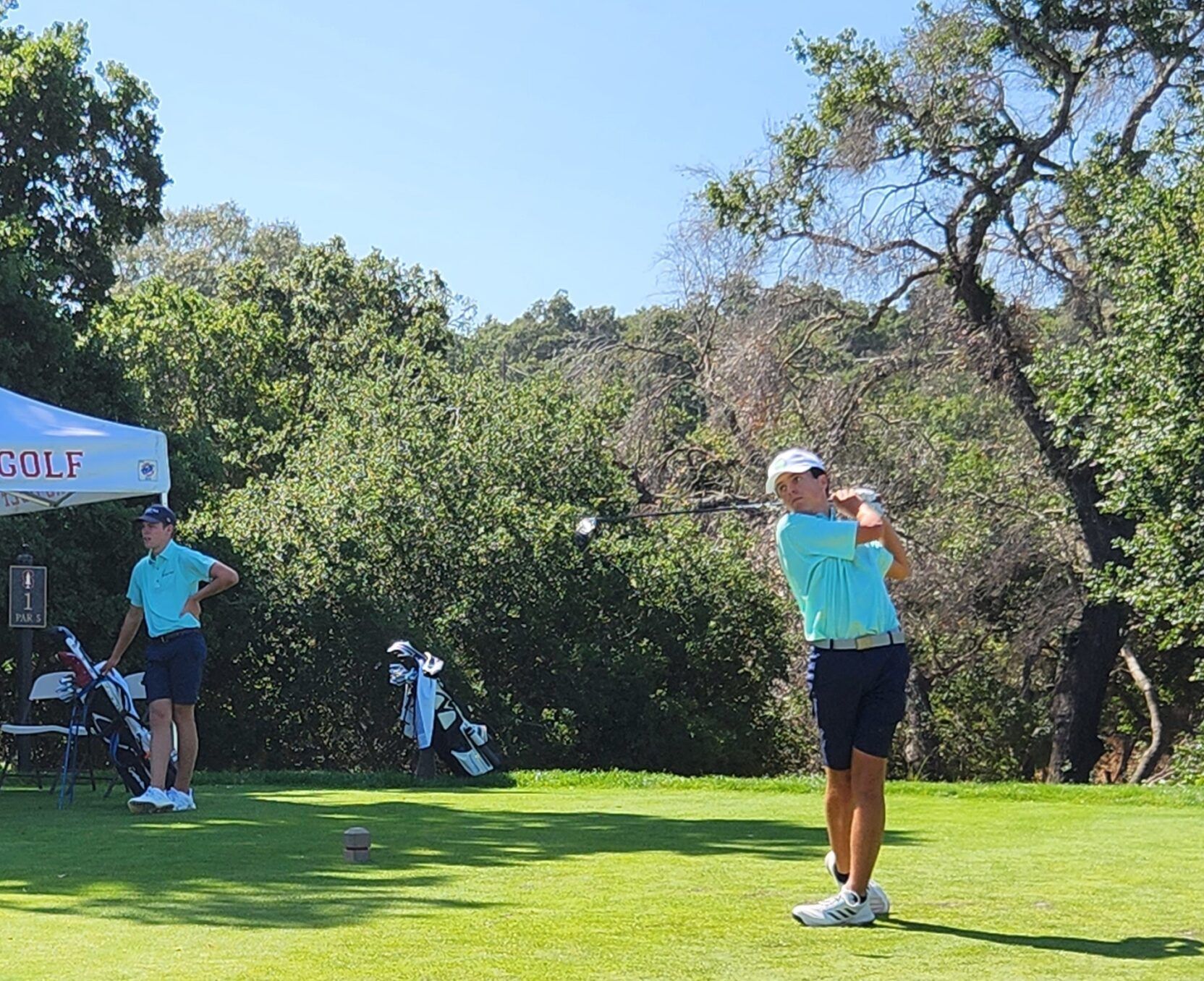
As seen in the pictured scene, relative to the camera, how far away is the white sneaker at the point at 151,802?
962 centimetres

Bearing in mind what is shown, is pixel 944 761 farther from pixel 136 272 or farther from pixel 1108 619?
pixel 136 272

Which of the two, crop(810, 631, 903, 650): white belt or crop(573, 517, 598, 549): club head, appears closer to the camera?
crop(810, 631, 903, 650): white belt

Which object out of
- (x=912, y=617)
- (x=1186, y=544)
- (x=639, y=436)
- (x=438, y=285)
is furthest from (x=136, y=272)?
(x=1186, y=544)

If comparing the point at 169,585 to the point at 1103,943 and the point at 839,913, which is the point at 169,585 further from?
the point at 1103,943

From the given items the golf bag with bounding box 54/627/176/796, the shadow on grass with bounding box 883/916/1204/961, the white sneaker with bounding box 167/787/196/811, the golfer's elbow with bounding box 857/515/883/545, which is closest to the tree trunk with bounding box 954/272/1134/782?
the golf bag with bounding box 54/627/176/796

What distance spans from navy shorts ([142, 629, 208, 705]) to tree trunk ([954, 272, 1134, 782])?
1425 cm

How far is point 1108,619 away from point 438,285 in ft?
81.5

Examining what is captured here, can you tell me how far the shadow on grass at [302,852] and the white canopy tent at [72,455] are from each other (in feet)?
6.23

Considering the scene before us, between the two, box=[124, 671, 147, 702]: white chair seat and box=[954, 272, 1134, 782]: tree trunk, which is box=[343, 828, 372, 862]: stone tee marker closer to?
box=[124, 671, 147, 702]: white chair seat

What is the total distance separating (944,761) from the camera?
2872cm

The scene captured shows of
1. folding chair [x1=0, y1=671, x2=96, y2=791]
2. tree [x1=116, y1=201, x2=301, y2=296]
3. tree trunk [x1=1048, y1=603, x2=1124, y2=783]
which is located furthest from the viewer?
tree [x1=116, y1=201, x2=301, y2=296]

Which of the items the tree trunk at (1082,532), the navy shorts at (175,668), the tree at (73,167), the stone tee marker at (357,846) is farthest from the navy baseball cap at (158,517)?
the tree trunk at (1082,532)

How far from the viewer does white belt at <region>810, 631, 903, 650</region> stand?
217 inches

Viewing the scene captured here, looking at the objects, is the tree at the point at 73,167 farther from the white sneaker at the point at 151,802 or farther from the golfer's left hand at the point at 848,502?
the golfer's left hand at the point at 848,502
